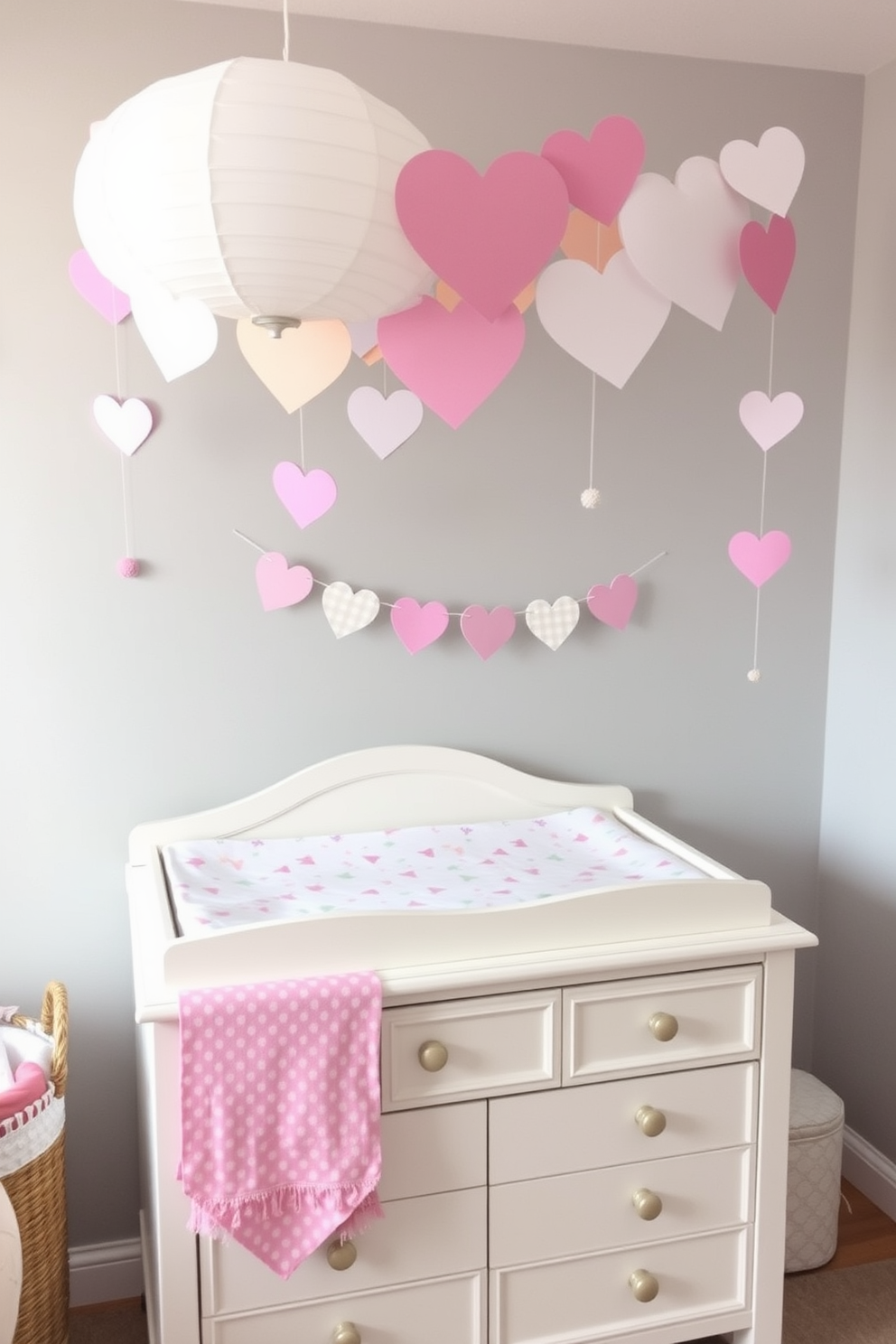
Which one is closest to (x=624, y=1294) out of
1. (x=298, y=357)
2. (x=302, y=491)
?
(x=302, y=491)

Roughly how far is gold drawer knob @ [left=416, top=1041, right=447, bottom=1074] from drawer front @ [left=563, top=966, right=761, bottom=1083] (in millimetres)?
200

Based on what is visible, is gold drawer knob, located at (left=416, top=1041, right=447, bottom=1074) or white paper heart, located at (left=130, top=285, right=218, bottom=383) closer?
gold drawer knob, located at (left=416, top=1041, right=447, bottom=1074)

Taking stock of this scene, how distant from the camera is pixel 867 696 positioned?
252cm

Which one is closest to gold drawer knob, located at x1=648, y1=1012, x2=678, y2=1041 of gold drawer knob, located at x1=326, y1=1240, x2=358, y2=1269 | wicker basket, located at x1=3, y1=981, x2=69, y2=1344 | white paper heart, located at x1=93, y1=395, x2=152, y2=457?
gold drawer knob, located at x1=326, y1=1240, x2=358, y2=1269

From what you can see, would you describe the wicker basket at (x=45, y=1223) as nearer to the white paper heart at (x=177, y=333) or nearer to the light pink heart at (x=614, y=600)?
the white paper heart at (x=177, y=333)

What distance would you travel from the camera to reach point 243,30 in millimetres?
2131

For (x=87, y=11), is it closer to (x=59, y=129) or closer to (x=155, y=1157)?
(x=59, y=129)

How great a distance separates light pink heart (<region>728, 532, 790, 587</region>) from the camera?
2287mm

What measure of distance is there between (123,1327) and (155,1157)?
0.80 metres

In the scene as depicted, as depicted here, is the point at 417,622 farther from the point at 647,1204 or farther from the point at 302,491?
the point at 647,1204

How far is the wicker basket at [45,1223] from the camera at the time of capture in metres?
1.83

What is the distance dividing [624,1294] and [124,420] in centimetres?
170

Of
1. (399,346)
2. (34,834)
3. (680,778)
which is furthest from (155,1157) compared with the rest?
(680,778)

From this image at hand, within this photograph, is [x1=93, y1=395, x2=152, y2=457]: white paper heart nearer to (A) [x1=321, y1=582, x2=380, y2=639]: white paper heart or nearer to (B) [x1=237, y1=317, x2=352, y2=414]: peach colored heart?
(B) [x1=237, y1=317, x2=352, y2=414]: peach colored heart
